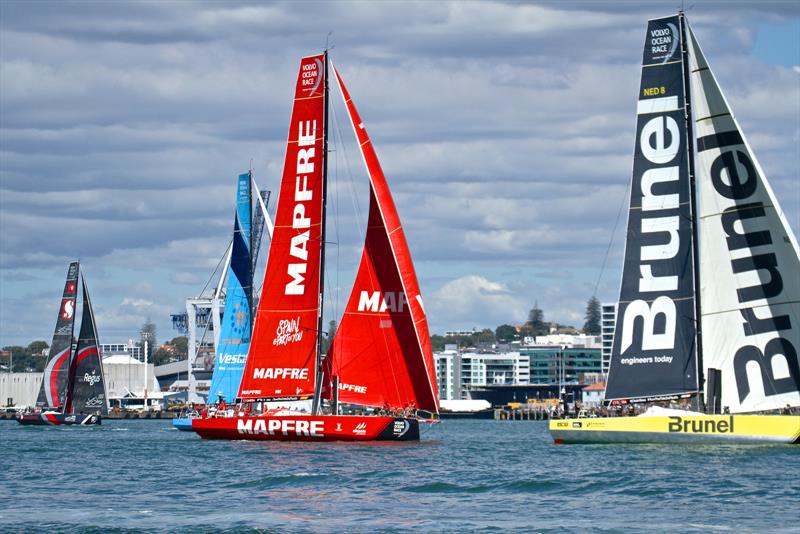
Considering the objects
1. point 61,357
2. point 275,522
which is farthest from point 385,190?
point 61,357

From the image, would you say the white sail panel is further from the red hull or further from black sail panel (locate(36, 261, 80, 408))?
black sail panel (locate(36, 261, 80, 408))

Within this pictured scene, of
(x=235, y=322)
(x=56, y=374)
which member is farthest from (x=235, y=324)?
(x=56, y=374)

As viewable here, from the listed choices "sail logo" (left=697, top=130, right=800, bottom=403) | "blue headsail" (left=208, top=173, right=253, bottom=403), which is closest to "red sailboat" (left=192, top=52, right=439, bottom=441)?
"sail logo" (left=697, top=130, right=800, bottom=403)

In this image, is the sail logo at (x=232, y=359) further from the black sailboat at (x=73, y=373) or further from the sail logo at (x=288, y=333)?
the sail logo at (x=288, y=333)

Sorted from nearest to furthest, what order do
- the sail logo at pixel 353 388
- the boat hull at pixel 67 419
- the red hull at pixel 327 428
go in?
the red hull at pixel 327 428 → the sail logo at pixel 353 388 → the boat hull at pixel 67 419

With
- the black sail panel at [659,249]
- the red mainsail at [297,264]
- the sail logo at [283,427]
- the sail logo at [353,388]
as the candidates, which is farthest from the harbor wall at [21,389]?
the black sail panel at [659,249]

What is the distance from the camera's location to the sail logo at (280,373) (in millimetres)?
51688

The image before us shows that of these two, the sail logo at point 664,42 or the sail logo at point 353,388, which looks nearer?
the sail logo at point 664,42

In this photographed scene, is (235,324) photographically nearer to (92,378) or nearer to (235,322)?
(235,322)

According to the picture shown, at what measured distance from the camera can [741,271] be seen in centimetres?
A: 4656

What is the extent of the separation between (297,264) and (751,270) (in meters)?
15.3

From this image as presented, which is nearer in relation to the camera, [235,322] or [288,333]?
[288,333]

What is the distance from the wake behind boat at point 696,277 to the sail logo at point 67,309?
54.4m

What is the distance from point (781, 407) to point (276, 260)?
17617mm
